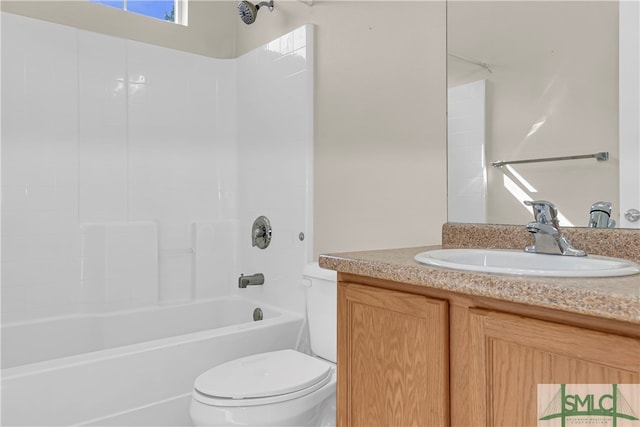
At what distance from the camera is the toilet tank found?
5.95 feet

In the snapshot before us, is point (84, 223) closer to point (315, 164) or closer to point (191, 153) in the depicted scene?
point (191, 153)

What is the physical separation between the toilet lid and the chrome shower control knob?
1019mm

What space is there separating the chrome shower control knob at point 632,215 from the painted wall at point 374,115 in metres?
0.58

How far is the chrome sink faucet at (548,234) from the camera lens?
1184 millimetres

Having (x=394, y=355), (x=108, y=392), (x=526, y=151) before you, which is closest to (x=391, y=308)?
(x=394, y=355)

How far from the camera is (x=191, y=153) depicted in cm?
275

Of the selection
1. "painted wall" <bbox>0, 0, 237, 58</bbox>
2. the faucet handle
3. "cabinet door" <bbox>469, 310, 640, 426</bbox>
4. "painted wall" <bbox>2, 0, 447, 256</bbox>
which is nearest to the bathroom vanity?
"cabinet door" <bbox>469, 310, 640, 426</bbox>

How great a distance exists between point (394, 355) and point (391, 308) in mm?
106

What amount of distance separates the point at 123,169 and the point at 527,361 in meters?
2.25

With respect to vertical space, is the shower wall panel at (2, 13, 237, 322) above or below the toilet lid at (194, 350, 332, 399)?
above

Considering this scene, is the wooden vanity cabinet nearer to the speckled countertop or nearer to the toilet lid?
the speckled countertop

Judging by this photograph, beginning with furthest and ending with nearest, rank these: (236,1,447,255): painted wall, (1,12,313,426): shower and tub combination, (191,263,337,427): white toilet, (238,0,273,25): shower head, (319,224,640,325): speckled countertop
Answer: (238,0,273,25): shower head
(1,12,313,426): shower and tub combination
(236,1,447,255): painted wall
(191,263,337,427): white toilet
(319,224,640,325): speckled countertop

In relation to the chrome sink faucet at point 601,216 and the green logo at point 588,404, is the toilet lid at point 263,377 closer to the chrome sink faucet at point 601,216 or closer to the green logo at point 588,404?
the green logo at point 588,404

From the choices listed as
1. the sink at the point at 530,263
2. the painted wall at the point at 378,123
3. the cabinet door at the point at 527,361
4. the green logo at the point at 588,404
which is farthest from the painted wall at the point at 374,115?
the green logo at the point at 588,404
